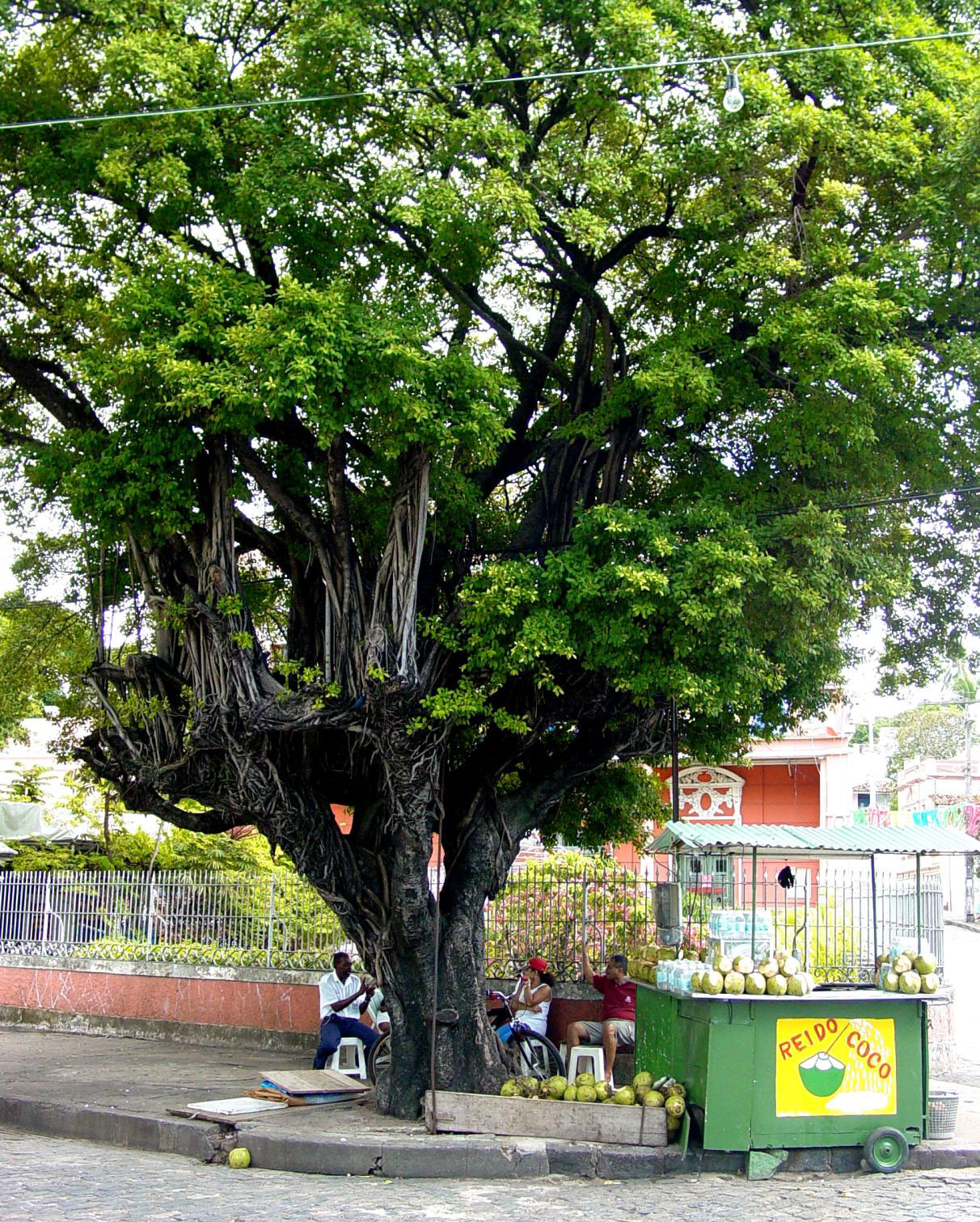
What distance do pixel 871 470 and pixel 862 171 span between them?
2262mm

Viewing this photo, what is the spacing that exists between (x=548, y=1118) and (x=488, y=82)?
25.0 ft

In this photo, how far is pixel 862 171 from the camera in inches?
358

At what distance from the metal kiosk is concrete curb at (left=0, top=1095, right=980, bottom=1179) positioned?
19cm

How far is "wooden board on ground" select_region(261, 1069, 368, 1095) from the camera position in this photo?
393 inches

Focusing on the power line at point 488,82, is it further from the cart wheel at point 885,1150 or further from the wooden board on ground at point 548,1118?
the cart wheel at point 885,1150

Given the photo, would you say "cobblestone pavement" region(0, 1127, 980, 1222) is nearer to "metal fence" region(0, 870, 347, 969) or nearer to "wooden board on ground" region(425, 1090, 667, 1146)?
"wooden board on ground" region(425, 1090, 667, 1146)

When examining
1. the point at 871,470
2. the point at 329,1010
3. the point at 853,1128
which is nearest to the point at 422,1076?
the point at 329,1010

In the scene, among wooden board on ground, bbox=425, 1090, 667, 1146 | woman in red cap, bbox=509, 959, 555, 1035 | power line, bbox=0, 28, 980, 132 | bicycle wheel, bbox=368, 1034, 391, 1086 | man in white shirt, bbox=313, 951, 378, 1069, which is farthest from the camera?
man in white shirt, bbox=313, 951, 378, 1069

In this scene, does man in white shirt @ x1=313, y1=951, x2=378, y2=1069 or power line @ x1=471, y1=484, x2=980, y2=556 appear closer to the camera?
power line @ x1=471, y1=484, x2=980, y2=556

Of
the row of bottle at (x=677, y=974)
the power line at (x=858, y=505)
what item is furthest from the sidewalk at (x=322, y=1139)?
the power line at (x=858, y=505)

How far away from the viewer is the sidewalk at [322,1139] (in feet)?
27.5

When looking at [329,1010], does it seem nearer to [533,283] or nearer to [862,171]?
[533,283]

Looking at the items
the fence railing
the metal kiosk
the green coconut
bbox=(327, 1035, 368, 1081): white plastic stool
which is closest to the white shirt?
bbox=(327, 1035, 368, 1081): white plastic stool

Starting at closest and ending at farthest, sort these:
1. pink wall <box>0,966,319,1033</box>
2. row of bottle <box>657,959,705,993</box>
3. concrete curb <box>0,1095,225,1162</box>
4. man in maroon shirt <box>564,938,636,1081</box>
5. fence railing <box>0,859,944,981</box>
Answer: row of bottle <box>657,959,705,993</box>
concrete curb <box>0,1095,225,1162</box>
man in maroon shirt <box>564,938,636,1081</box>
fence railing <box>0,859,944,981</box>
pink wall <box>0,966,319,1033</box>
